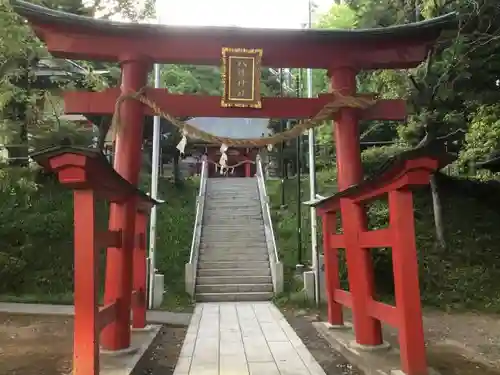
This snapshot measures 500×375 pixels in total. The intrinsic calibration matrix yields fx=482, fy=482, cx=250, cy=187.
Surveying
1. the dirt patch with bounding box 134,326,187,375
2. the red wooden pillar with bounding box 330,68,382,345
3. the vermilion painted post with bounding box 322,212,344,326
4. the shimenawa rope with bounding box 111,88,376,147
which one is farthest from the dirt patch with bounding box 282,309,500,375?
the shimenawa rope with bounding box 111,88,376,147

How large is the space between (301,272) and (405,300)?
8.52 metres

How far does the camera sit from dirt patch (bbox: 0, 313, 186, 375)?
6.25 m

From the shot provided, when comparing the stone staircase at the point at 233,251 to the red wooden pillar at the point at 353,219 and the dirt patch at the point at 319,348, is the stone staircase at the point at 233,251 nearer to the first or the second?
the dirt patch at the point at 319,348

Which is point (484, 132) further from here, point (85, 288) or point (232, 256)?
point (85, 288)

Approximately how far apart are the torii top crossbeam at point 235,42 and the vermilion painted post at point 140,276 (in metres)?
2.94

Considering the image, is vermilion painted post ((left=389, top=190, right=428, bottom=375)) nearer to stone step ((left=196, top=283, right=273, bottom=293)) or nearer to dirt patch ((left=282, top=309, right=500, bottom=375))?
dirt patch ((left=282, top=309, right=500, bottom=375))

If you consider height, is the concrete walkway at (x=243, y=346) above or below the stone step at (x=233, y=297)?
below

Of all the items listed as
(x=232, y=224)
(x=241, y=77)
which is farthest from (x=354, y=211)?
(x=232, y=224)

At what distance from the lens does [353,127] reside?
7.28 metres

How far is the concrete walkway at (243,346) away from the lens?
6.12 metres

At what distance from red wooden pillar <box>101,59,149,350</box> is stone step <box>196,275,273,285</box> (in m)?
6.85

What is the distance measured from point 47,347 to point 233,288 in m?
6.31

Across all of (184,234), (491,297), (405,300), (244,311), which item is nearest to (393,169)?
(405,300)

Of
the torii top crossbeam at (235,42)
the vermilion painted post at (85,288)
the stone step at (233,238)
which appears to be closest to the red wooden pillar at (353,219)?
the torii top crossbeam at (235,42)
